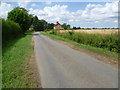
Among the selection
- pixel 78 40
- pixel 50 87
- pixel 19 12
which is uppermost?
pixel 19 12

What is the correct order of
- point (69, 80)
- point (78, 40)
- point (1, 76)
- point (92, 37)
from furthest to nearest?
point (78, 40), point (92, 37), point (1, 76), point (69, 80)

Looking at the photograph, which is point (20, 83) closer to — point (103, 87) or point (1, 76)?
point (1, 76)

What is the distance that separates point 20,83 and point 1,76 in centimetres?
117

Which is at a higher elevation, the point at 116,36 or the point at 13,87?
the point at 116,36

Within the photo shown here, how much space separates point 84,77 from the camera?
4.62 meters

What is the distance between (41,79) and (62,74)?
90 centimetres

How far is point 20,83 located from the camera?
162 inches

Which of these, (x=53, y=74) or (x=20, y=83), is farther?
(x=53, y=74)

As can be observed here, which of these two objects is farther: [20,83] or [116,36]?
[116,36]

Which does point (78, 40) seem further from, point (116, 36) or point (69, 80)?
point (69, 80)

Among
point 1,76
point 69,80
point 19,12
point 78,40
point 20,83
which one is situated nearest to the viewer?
point 20,83

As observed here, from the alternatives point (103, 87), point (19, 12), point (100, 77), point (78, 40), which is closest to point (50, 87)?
point (103, 87)

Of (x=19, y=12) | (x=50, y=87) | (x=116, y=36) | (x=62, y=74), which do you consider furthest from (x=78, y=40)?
(x=19, y=12)

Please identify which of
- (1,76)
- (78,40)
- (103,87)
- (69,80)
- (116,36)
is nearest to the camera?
(103,87)
